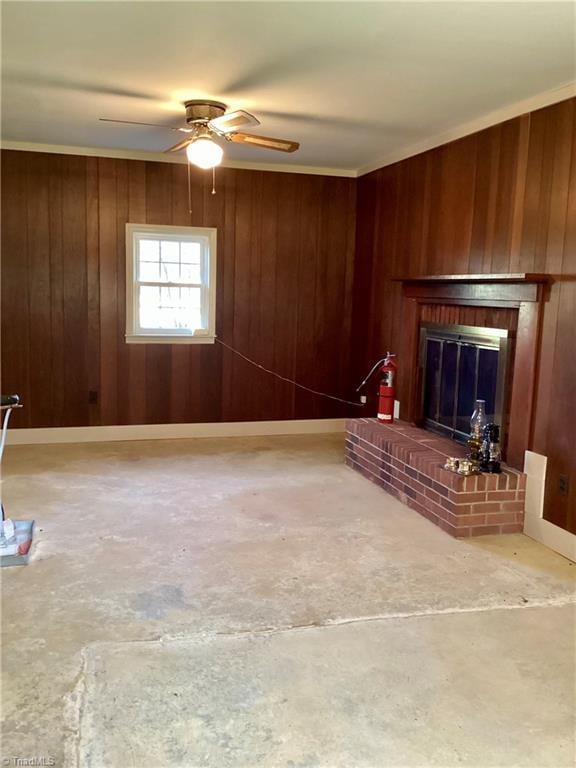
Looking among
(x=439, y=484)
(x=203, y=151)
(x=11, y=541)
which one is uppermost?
(x=203, y=151)

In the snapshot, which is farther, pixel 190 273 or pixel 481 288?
pixel 190 273

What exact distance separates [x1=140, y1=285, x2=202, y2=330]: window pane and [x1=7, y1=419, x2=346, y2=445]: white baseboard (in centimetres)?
97

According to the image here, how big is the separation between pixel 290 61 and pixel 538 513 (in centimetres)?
291

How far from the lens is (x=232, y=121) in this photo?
4012mm

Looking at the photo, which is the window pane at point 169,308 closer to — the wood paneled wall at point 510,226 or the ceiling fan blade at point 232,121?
the wood paneled wall at point 510,226

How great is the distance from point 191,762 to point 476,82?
360 centimetres

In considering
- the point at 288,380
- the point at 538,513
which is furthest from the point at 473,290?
the point at 288,380

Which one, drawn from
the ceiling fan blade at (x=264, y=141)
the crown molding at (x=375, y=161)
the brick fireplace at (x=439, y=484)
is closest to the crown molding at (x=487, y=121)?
the crown molding at (x=375, y=161)

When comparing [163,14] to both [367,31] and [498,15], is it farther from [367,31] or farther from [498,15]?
[498,15]

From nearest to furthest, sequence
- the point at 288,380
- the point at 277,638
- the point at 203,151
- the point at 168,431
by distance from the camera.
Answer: the point at 277,638 → the point at 203,151 → the point at 168,431 → the point at 288,380

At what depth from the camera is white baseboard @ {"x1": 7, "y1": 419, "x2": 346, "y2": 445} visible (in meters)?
5.95

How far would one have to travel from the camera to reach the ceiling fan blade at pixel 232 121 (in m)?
3.83

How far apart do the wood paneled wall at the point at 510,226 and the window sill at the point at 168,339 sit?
171cm

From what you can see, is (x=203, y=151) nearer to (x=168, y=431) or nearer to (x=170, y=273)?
(x=170, y=273)
